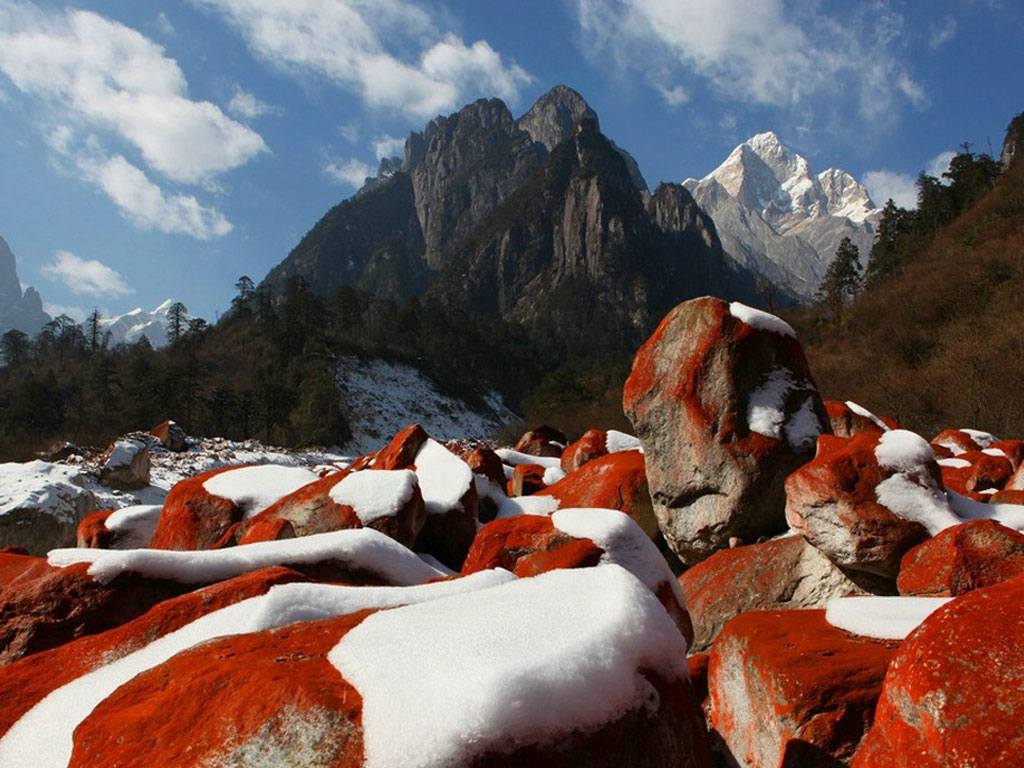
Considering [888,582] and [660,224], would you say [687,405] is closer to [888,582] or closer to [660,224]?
[888,582]

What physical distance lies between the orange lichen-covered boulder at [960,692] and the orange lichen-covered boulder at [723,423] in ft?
16.1

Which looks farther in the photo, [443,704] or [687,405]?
[687,405]

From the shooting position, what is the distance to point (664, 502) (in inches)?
298

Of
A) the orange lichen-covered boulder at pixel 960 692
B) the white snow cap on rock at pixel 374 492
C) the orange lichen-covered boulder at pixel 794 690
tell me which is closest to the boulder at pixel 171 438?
the white snow cap on rock at pixel 374 492

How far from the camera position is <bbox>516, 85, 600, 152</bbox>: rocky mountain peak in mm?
169375

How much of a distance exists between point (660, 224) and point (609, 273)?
3292 centimetres

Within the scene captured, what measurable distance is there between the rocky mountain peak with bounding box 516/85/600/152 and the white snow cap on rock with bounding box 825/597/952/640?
574ft

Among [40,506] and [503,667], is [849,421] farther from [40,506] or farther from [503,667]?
[40,506]

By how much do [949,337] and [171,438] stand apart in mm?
31504

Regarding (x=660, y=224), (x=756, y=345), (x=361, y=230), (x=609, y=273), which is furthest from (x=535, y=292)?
(x=756, y=345)

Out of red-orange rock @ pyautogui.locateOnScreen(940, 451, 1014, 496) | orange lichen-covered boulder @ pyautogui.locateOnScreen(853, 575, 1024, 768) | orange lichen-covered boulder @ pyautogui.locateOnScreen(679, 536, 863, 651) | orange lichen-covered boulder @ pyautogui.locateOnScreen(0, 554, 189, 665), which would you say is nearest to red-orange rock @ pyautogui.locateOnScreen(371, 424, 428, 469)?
orange lichen-covered boulder @ pyautogui.locateOnScreen(679, 536, 863, 651)

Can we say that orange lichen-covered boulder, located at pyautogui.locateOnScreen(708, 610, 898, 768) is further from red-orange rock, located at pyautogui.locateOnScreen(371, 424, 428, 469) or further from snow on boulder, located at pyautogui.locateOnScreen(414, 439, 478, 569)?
red-orange rock, located at pyautogui.locateOnScreen(371, 424, 428, 469)

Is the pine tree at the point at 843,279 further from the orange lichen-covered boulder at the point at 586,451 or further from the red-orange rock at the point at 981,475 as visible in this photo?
the red-orange rock at the point at 981,475

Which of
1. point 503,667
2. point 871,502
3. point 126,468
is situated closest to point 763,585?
point 871,502
